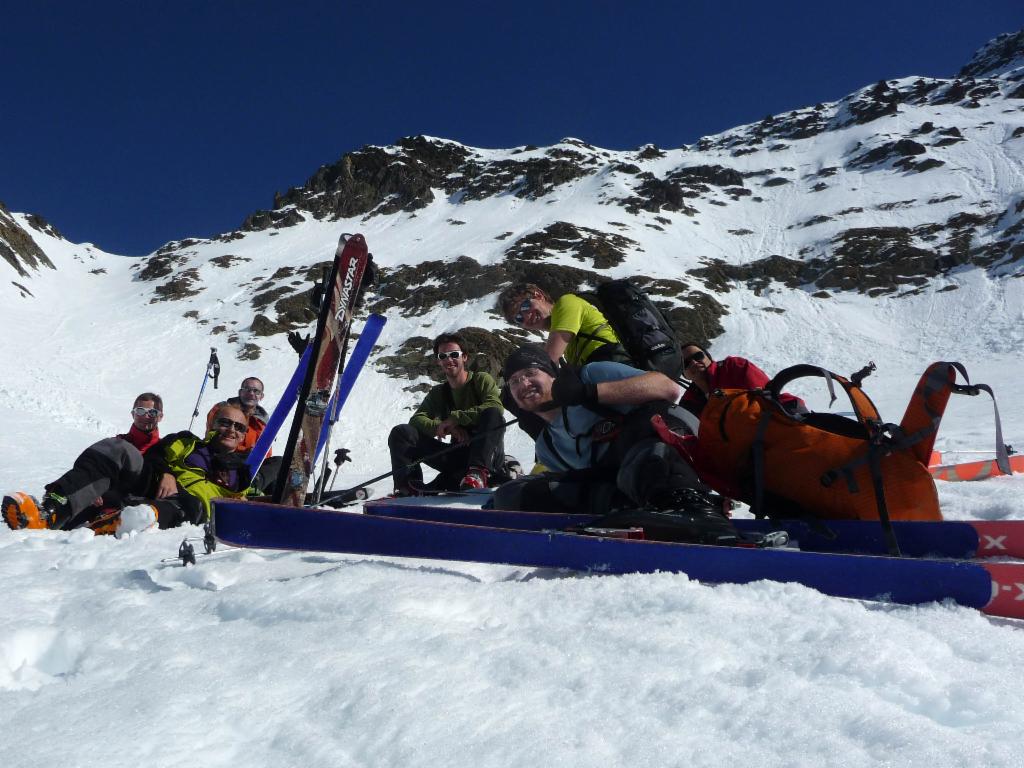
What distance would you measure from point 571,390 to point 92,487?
137 inches

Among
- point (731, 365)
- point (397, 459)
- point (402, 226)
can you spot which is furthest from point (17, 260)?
point (731, 365)

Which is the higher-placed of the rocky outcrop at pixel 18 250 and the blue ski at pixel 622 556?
the rocky outcrop at pixel 18 250

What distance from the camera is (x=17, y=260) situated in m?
40.1

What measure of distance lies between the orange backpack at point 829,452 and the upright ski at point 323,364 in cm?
211

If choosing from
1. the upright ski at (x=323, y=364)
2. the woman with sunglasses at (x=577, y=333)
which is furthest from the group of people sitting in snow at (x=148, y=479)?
the woman with sunglasses at (x=577, y=333)

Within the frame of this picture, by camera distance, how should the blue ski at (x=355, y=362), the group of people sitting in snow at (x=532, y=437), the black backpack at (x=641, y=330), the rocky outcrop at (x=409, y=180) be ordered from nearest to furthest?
the group of people sitting in snow at (x=532, y=437)
the black backpack at (x=641, y=330)
the blue ski at (x=355, y=362)
the rocky outcrop at (x=409, y=180)

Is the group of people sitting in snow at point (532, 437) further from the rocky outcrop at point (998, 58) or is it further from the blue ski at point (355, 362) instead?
the rocky outcrop at point (998, 58)

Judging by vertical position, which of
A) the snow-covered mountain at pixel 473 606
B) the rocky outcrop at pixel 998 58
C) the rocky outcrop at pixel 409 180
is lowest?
the snow-covered mountain at pixel 473 606

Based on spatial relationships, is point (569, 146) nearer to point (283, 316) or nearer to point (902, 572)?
point (283, 316)

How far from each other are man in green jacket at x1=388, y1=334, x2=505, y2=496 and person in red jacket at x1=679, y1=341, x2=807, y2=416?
5.27 ft

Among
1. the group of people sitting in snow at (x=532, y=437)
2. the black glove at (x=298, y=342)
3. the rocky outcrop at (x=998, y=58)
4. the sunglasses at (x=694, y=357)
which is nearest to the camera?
the group of people sitting in snow at (x=532, y=437)

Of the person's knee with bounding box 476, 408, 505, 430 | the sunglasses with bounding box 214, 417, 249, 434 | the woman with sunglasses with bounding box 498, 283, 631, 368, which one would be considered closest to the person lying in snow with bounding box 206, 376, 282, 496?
the sunglasses with bounding box 214, 417, 249, 434

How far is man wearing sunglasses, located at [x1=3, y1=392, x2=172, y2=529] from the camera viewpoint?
4.07 m

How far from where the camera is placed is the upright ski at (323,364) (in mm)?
3500
